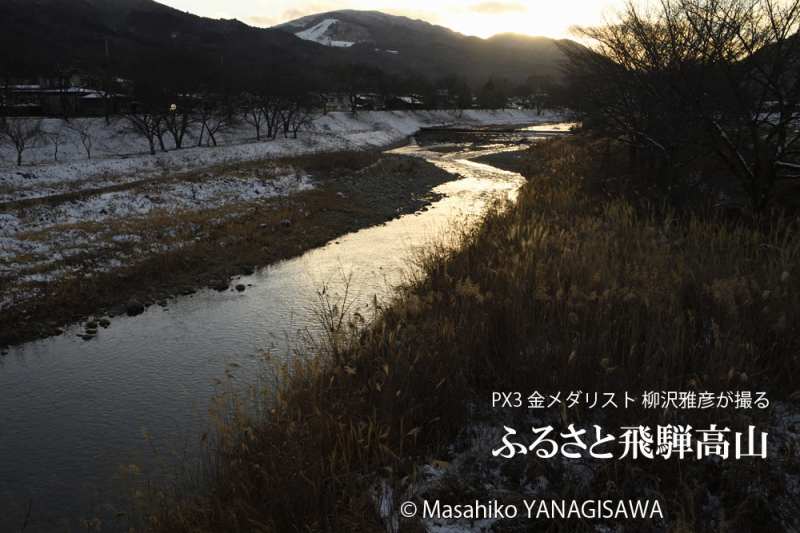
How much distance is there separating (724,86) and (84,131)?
5361cm

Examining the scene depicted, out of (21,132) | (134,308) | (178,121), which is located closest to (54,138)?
(21,132)

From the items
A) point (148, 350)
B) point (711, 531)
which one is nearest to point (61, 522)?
point (148, 350)

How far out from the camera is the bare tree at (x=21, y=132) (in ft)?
126

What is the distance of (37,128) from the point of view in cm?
4344

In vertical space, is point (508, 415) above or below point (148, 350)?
above

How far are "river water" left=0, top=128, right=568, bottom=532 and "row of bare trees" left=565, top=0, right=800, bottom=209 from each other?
8.41 meters

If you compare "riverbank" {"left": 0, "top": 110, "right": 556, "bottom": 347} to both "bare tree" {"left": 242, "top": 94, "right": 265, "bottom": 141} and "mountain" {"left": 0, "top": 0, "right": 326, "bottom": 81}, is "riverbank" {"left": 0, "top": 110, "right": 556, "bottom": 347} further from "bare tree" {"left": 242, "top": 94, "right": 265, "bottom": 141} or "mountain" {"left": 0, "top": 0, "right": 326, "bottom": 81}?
"mountain" {"left": 0, "top": 0, "right": 326, "bottom": 81}

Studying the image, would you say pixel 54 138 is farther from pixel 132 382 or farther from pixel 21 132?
pixel 132 382

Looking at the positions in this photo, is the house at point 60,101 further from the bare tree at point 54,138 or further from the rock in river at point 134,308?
the rock in river at point 134,308

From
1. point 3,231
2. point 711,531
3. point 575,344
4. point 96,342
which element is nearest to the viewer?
point 711,531

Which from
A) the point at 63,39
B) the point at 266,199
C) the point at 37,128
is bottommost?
the point at 266,199

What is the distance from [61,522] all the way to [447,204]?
23687 mm

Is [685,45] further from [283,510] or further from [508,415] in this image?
[283,510]

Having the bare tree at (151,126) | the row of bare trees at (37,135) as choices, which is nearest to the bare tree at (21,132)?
the row of bare trees at (37,135)
